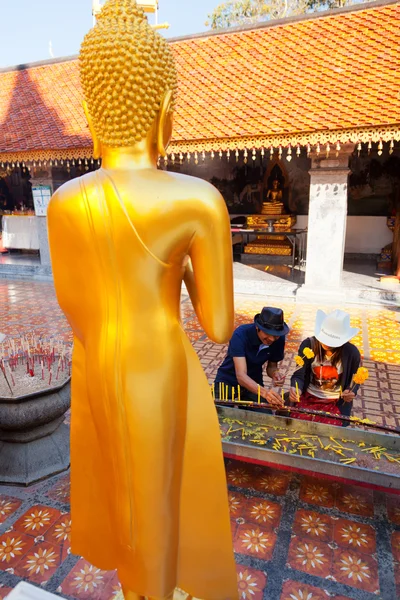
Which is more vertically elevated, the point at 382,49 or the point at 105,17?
the point at 382,49

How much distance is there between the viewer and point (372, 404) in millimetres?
4312

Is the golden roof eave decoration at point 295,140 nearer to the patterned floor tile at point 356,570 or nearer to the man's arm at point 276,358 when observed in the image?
the man's arm at point 276,358

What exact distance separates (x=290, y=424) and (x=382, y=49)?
7441mm

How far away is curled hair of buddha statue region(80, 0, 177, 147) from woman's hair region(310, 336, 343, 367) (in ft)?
7.86

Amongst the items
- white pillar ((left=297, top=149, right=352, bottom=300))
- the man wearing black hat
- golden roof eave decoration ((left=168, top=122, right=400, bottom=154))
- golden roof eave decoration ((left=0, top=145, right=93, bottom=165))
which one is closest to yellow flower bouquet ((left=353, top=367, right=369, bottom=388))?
the man wearing black hat

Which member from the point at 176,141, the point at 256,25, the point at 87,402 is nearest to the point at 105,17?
the point at 87,402

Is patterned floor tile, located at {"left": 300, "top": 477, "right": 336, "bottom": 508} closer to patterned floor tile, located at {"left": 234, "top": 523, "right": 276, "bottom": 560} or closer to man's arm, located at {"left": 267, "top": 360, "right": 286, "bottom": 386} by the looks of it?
patterned floor tile, located at {"left": 234, "top": 523, "right": 276, "bottom": 560}

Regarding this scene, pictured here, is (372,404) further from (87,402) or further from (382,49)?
(382,49)

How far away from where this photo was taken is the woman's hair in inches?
128

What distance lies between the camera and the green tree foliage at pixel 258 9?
21391mm

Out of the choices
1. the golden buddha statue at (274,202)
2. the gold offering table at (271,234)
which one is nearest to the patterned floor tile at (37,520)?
the gold offering table at (271,234)

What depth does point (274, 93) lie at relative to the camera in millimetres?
7945

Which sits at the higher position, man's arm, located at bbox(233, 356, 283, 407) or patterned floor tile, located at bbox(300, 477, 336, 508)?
man's arm, located at bbox(233, 356, 283, 407)

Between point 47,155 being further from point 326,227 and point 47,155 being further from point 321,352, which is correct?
point 321,352
